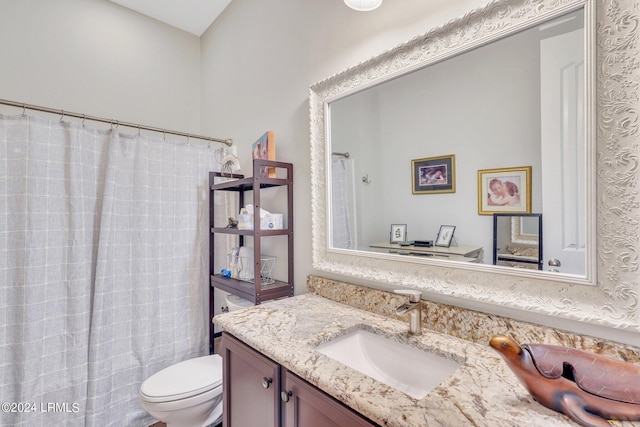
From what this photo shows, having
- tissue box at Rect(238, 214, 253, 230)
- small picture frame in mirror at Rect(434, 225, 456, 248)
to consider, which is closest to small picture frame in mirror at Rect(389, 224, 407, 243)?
small picture frame in mirror at Rect(434, 225, 456, 248)

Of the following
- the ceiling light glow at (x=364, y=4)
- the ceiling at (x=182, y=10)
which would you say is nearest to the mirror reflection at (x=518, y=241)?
the ceiling light glow at (x=364, y=4)

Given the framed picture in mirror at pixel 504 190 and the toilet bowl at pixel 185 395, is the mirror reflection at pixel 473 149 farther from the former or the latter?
the toilet bowl at pixel 185 395

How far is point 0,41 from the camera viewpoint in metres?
1.90

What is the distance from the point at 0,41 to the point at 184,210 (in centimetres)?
156

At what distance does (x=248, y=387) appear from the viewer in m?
1.06

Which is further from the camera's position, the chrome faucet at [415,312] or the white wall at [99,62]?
the white wall at [99,62]

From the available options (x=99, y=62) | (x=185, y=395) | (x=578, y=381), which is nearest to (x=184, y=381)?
(x=185, y=395)

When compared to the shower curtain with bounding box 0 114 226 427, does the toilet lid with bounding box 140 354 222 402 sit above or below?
below

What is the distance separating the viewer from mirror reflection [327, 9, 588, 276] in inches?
31.1

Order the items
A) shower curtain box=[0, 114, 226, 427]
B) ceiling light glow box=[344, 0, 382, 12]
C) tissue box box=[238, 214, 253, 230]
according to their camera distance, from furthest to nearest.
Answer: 1. tissue box box=[238, 214, 253, 230]
2. shower curtain box=[0, 114, 226, 427]
3. ceiling light glow box=[344, 0, 382, 12]

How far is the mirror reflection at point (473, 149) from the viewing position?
31.1 inches

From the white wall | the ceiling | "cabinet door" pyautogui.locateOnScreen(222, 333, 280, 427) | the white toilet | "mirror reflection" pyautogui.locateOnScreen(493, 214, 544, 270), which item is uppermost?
the ceiling

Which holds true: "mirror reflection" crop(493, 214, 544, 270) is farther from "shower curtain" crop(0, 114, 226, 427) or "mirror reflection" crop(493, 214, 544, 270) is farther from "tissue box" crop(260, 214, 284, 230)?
"shower curtain" crop(0, 114, 226, 427)

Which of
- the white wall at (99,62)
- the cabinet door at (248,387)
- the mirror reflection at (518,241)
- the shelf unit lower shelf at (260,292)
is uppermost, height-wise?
the white wall at (99,62)
